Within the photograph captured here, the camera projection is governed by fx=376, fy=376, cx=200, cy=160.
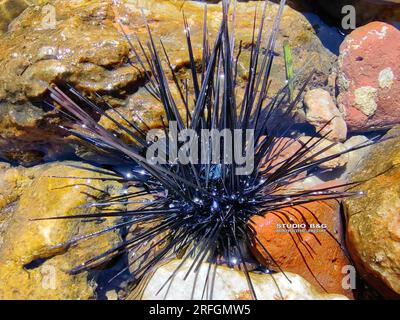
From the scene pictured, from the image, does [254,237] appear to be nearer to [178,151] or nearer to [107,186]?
[178,151]

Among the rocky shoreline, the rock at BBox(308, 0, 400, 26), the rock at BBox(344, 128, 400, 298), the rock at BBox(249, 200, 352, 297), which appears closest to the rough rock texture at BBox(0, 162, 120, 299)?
the rocky shoreline

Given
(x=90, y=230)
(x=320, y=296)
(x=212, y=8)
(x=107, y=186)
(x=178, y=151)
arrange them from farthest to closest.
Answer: (x=212, y=8)
(x=107, y=186)
(x=90, y=230)
(x=178, y=151)
(x=320, y=296)

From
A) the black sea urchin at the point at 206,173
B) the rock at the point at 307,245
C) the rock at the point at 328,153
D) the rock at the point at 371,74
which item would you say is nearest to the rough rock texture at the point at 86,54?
the black sea urchin at the point at 206,173

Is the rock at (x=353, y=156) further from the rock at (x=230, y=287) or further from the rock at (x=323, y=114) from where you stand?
the rock at (x=230, y=287)

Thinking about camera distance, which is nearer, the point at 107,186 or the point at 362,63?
the point at 107,186

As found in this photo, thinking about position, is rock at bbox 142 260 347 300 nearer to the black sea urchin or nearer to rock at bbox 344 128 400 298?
the black sea urchin

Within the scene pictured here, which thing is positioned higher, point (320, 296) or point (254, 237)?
point (254, 237)

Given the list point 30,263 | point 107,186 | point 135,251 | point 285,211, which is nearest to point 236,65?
point 285,211
